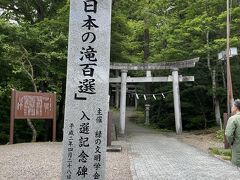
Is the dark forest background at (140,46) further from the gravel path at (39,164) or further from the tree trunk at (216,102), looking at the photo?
Answer: the gravel path at (39,164)

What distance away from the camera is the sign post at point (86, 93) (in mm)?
5176

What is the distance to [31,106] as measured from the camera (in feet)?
48.3

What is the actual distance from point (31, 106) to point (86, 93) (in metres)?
10.0

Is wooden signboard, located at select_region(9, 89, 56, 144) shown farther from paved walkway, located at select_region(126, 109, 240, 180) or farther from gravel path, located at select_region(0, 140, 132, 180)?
paved walkway, located at select_region(126, 109, 240, 180)

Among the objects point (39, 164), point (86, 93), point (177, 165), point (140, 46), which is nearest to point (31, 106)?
point (39, 164)

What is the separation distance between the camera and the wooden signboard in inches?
554

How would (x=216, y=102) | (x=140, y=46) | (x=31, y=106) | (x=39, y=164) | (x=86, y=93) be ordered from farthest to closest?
(x=140, y=46)
(x=216, y=102)
(x=31, y=106)
(x=39, y=164)
(x=86, y=93)

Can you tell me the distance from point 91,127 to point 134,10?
1917 centimetres

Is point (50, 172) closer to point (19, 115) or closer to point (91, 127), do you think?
point (91, 127)

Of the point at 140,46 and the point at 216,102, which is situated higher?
the point at 140,46

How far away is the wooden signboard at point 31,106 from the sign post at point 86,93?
9.31m

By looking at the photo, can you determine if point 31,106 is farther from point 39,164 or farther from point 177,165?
point 177,165

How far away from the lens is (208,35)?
22297 mm

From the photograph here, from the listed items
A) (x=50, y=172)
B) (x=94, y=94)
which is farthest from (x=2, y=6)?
(x=94, y=94)
